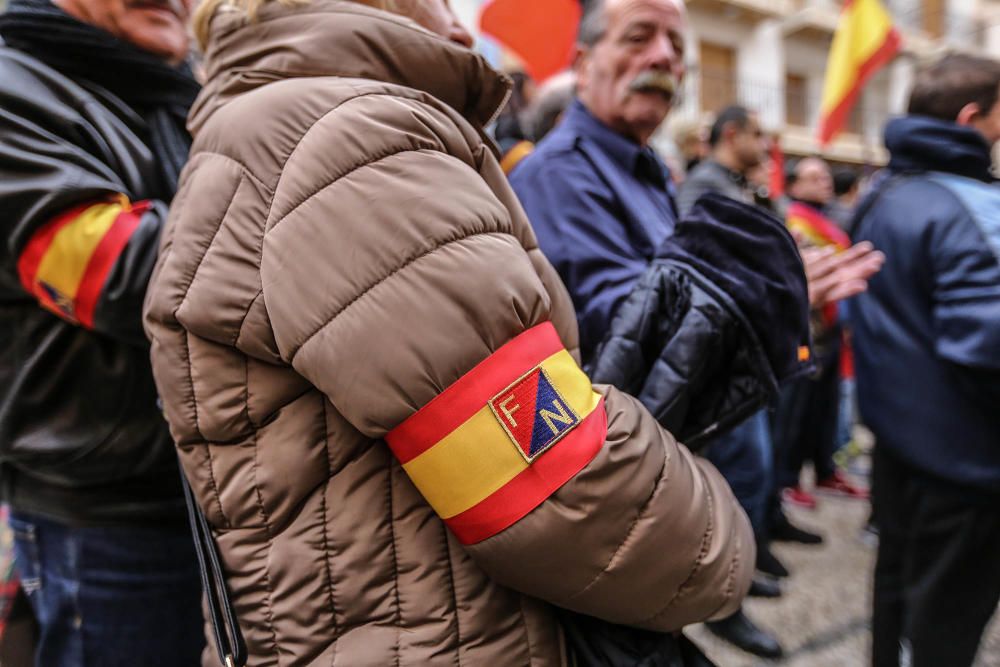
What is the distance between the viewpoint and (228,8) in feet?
3.22

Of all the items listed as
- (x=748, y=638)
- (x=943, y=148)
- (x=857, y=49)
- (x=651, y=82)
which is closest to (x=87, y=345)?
(x=651, y=82)

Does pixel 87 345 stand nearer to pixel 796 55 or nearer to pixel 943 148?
pixel 943 148

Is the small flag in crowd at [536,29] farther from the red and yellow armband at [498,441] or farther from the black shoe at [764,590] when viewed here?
the red and yellow armband at [498,441]

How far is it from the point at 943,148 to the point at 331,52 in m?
1.91

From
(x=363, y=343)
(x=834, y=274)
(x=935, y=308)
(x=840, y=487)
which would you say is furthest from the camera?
(x=840, y=487)

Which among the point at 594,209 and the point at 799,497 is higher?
the point at 594,209

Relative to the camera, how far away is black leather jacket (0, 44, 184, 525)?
108cm

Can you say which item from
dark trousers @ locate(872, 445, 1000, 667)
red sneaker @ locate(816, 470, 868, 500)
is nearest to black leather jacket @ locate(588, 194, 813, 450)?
dark trousers @ locate(872, 445, 1000, 667)

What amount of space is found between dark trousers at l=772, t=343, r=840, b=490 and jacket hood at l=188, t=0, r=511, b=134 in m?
3.58

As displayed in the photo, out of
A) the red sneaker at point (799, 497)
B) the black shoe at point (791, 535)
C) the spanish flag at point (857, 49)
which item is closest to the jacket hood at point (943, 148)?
the black shoe at point (791, 535)

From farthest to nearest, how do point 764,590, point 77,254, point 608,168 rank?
point 764,590 < point 608,168 < point 77,254

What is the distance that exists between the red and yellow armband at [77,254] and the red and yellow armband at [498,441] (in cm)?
64

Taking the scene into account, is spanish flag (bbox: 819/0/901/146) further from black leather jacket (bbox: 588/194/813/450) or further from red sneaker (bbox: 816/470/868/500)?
black leather jacket (bbox: 588/194/813/450)

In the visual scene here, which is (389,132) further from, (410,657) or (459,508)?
(410,657)
